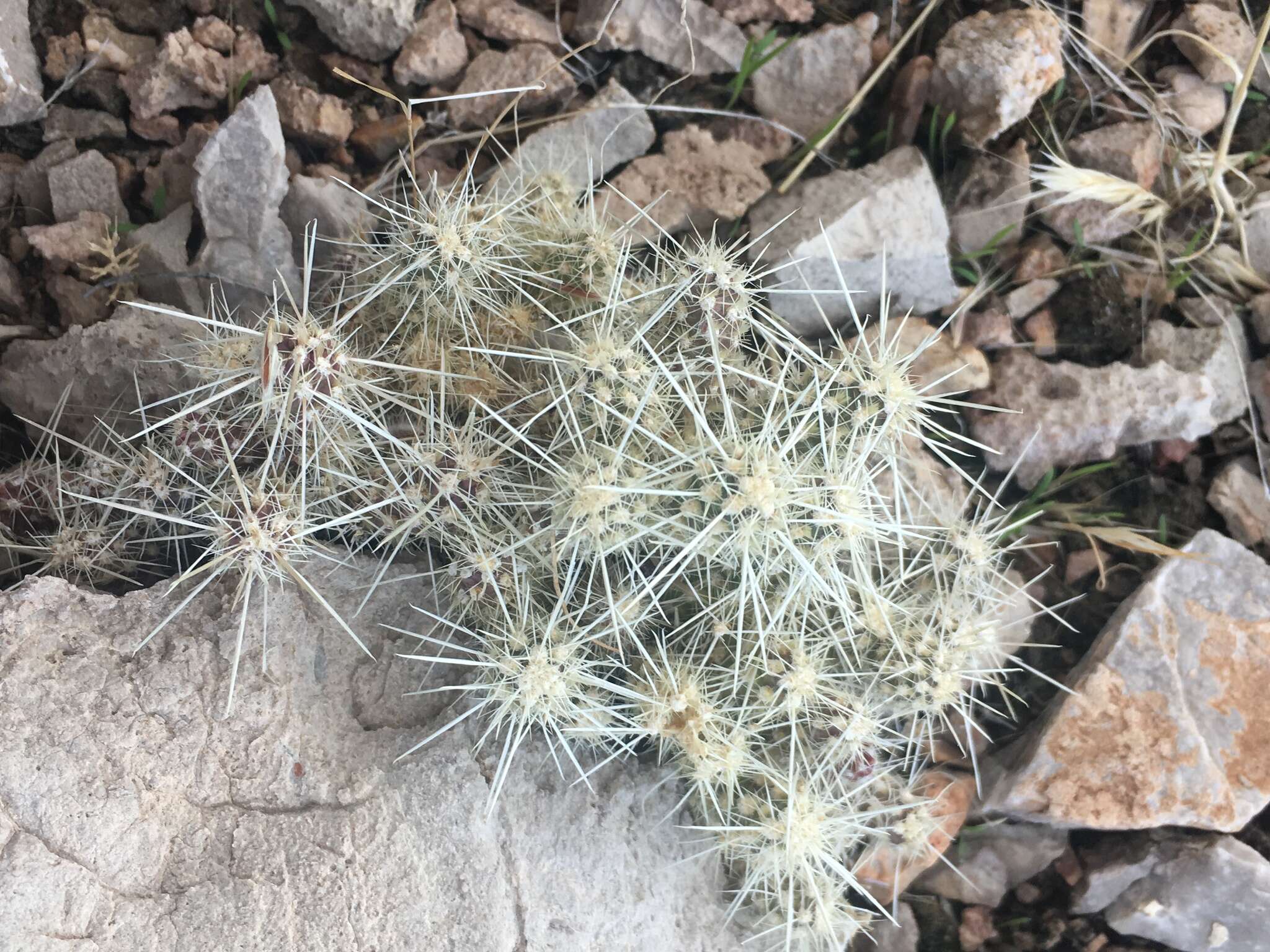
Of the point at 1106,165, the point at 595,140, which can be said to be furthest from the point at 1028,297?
the point at 595,140

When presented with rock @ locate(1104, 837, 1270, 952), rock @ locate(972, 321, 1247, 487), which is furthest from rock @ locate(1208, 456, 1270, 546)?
rock @ locate(1104, 837, 1270, 952)

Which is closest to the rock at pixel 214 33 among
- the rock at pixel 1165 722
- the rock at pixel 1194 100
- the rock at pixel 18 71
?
the rock at pixel 18 71

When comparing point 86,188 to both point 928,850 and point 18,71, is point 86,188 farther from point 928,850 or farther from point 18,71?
point 928,850

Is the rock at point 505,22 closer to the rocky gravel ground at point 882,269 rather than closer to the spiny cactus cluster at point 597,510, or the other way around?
the rocky gravel ground at point 882,269

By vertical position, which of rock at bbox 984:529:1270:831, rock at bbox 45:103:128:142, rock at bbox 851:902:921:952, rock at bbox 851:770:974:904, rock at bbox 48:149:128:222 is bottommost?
rock at bbox 851:902:921:952

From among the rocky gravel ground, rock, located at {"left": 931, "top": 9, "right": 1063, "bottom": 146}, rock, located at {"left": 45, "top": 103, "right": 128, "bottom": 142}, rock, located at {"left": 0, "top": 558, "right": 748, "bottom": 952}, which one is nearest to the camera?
rock, located at {"left": 0, "top": 558, "right": 748, "bottom": 952}

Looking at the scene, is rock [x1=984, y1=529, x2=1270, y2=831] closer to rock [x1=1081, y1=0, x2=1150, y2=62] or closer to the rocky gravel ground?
the rocky gravel ground
